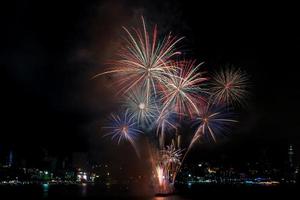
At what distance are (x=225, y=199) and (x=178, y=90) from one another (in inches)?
2947

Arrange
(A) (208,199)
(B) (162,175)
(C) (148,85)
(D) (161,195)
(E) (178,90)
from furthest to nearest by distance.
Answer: (A) (208,199)
(D) (161,195)
(B) (162,175)
(E) (178,90)
(C) (148,85)

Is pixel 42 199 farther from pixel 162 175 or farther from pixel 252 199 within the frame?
pixel 252 199

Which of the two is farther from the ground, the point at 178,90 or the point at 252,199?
the point at 178,90

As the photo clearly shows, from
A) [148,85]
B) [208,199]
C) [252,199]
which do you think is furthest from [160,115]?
[252,199]

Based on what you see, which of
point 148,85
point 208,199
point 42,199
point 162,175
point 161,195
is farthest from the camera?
point 208,199

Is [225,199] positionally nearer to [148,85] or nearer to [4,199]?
[4,199]

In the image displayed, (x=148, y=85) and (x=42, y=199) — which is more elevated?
(x=148, y=85)

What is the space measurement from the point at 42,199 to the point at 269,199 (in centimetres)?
5953

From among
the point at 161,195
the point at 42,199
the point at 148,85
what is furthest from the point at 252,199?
the point at 148,85

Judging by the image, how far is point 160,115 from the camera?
3875cm

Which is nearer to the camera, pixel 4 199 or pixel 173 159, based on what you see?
pixel 173 159

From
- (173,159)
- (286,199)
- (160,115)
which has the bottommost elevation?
(286,199)

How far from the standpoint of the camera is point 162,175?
5866cm

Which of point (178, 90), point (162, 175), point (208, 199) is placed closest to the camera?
point (178, 90)
